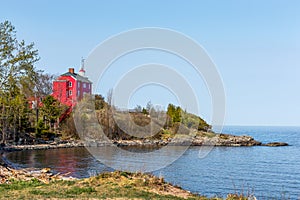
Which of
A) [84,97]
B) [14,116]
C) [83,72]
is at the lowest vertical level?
[14,116]

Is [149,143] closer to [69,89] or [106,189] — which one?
[69,89]

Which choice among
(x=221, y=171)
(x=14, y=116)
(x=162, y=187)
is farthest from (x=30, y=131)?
(x=162, y=187)

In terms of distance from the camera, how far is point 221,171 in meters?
29.4

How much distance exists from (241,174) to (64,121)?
30303 millimetres

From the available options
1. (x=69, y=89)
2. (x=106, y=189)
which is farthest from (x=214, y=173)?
(x=69, y=89)

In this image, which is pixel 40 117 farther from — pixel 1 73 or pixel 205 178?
pixel 205 178

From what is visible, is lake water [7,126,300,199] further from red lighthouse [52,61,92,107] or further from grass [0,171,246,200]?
red lighthouse [52,61,92,107]

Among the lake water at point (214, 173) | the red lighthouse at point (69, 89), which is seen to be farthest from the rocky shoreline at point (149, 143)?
the red lighthouse at point (69, 89)

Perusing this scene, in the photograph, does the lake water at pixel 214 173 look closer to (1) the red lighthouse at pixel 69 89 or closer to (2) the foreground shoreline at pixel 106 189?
(2) the foreground shoreline at pixel 106 189

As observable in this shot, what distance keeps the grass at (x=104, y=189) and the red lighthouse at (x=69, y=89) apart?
133 feet

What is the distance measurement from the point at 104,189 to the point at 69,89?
145 feet

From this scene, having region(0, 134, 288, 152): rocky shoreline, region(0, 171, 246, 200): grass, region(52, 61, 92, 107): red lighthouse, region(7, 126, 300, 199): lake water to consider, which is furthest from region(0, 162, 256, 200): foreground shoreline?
region(52, 61, 92, 107): red lighthouse

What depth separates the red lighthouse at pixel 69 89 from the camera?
53500mm

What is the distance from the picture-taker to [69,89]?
5453 centimetres
